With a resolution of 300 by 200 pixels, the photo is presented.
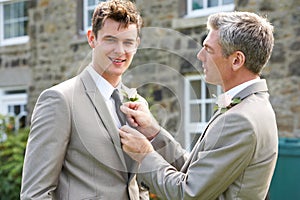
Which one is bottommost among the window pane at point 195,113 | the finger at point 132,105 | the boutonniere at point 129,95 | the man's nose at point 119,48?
the window pane at point 195,113

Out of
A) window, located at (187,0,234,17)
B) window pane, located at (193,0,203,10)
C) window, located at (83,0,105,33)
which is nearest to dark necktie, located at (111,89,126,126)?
window, located at (187,0,234,17)

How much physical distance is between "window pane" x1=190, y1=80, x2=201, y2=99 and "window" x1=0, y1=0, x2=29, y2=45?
9.36 meters

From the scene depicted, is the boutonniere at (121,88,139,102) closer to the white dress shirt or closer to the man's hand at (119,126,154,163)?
the white dress shirt

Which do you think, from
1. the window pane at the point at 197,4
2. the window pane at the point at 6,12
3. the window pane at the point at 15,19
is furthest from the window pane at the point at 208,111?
the window pane at the point at 6,12

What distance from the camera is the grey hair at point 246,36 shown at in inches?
101

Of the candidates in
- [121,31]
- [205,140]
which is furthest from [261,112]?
[121,31]

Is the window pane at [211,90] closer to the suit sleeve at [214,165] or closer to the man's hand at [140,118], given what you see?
the suit sleeve at [214,165]

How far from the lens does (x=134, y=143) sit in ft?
8.67

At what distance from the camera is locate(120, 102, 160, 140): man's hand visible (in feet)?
8.86

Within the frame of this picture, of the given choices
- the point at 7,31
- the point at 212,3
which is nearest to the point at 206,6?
the point at 212,3

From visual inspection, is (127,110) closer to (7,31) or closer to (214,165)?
(214,165)

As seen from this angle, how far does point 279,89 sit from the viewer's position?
24.5ft

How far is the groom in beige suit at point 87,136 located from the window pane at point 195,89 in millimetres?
309

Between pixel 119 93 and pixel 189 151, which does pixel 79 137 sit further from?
pixel 189 151
